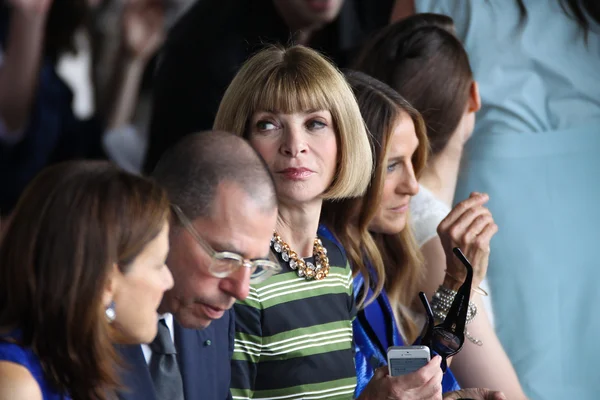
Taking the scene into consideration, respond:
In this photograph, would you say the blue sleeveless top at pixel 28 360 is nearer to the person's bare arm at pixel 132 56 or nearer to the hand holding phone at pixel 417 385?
the hand holding phone at pixel 417 385

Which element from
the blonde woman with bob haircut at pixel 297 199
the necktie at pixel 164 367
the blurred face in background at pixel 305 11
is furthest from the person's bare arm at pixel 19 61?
the necktie at pixel 164 367

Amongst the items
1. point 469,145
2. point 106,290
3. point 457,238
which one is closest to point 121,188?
point 106,290

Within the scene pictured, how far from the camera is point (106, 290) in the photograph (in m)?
1.08

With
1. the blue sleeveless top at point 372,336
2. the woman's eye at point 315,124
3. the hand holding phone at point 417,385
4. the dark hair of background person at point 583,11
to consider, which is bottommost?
the blue sleeveless top at point 372,336

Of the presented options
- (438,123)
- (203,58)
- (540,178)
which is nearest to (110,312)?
(438,123)

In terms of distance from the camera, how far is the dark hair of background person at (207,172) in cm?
128

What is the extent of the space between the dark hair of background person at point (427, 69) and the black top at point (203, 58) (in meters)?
0.25

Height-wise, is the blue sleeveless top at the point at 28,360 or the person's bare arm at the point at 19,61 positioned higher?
the person's bare arm at the point at 19,61

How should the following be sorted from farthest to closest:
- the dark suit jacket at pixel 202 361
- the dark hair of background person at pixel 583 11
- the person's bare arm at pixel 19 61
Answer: the dark hair of background person at pixel 583 11
the person's bare arm at pixel 19 61
the dark suit jacket at pixel 202 361

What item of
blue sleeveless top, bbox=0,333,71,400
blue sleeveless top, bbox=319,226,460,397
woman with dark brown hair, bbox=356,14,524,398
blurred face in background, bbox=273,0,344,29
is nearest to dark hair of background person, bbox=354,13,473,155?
woman with dark brown hair, bbox=356,14,524,398

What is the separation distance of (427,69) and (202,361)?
2.94 ft

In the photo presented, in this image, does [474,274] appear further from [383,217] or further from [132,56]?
[132,56]

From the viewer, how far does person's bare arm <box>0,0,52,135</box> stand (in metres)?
2.23

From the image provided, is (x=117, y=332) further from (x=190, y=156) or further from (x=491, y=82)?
(x=491, y=82)
